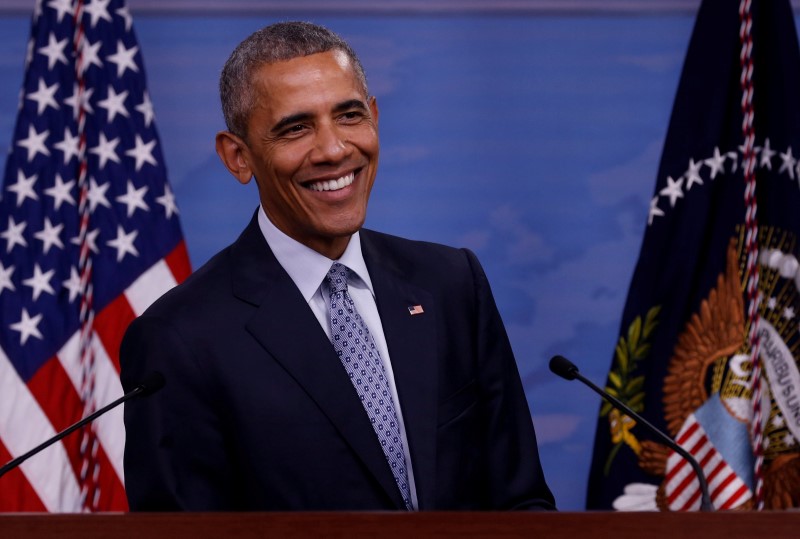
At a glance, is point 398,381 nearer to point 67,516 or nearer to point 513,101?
point 67,516

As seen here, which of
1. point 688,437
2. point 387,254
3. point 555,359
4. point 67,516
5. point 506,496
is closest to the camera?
point 67,516

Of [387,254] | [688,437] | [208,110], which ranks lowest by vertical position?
[688,437]

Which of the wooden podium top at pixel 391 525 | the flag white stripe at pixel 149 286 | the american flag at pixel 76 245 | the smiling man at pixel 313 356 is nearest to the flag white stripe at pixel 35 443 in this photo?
the american flag at pixel 76 245

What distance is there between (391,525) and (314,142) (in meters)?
0.75

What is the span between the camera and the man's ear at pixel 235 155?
1763mm

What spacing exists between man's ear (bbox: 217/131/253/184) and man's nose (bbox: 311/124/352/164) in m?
0.14

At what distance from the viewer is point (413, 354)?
5.66ft

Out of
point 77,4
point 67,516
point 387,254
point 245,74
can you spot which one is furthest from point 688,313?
point 67,516

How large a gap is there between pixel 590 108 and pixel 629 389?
936 millimetres

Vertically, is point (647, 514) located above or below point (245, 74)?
below

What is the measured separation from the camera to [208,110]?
345 centimetres

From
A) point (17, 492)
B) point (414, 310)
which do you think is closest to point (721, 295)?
point (414, 310)

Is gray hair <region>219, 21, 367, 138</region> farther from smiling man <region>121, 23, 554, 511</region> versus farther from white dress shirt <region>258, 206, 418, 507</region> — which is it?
white dress shirt <region>258, 206, 418, 507</region>

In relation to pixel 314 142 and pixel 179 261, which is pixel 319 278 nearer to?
pixel 314 142
